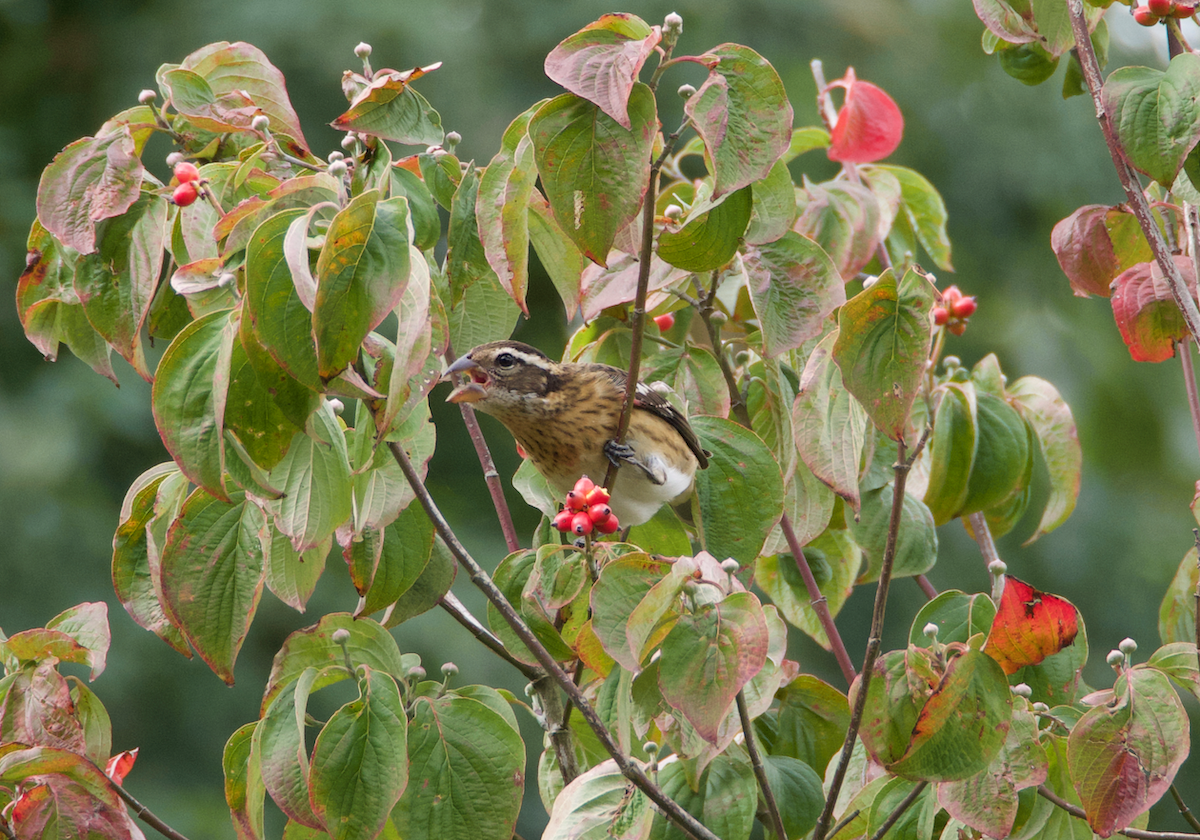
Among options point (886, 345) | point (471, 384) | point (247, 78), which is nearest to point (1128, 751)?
point (886, 345)

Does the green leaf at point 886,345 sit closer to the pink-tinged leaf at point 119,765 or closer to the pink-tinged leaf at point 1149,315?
the pink-tinged leaf at point 1149,315

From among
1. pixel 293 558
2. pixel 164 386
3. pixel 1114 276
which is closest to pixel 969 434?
pixel 1114 276

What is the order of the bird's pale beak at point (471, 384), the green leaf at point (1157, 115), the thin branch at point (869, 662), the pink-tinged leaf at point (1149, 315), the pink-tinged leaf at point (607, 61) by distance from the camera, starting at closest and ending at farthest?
the pink-tinged leaf at point (607, 61), the thin branch at point (869, 662), the green leaf at point (1157, 115), the pink-tinged leaf at point (1149, 315), the bird's pale beak at point (471, 384)

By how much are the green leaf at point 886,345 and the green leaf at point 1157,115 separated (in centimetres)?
49

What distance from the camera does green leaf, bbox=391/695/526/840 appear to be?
166 cm

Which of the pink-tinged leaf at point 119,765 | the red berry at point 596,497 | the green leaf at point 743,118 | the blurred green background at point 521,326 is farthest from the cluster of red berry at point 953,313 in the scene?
the blurred green background at point 521,326

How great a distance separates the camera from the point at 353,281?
1.27 metres

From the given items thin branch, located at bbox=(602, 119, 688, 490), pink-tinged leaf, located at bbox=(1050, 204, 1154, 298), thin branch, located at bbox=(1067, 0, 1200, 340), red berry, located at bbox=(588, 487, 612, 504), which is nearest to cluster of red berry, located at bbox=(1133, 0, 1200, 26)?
thin branch, located at bbox=(1067, 0, 1200, 340)

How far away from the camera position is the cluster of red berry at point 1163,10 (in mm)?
1861

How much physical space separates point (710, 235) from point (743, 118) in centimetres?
19

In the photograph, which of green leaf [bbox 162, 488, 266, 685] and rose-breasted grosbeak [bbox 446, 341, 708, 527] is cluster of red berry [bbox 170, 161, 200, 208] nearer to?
green leaf [bbox 162, 488, 266, 685]

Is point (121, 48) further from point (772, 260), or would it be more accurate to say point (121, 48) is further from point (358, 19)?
point (772, 260)

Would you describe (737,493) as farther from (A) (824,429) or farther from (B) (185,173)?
(B) (185,173)

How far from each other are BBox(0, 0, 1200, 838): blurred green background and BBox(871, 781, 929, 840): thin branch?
4484 mm
